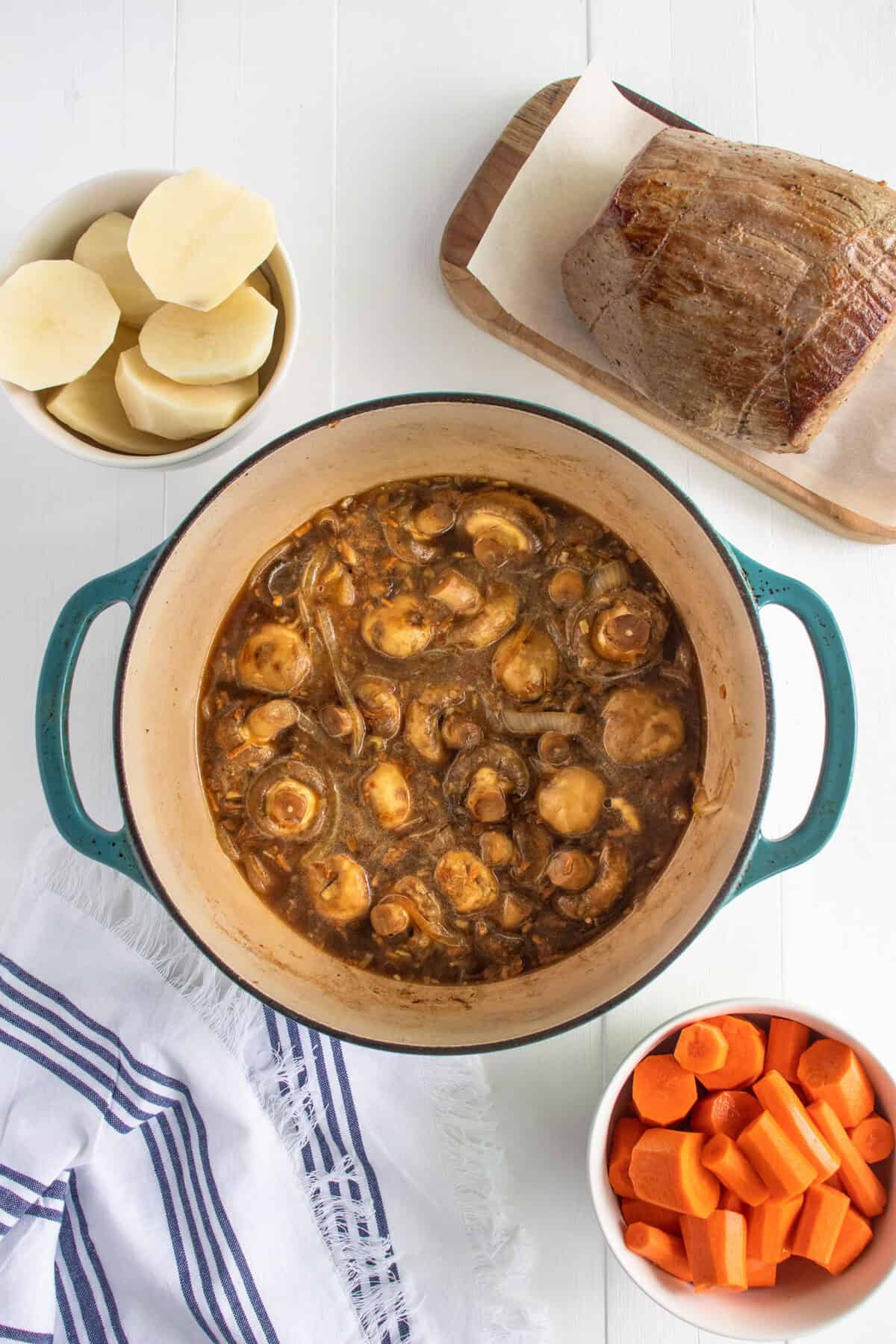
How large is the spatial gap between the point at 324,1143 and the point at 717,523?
1.17m

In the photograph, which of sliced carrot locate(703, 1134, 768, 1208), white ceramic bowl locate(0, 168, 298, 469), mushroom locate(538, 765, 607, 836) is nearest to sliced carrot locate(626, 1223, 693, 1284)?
sliced carrot locate(703, 1134, 768, 1208)

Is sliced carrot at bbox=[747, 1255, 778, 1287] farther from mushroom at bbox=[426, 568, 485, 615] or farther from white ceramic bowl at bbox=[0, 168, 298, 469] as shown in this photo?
white ceramic bowl at bbox=[0, 168, 298, 469]

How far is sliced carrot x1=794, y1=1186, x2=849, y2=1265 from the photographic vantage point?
5.19ft

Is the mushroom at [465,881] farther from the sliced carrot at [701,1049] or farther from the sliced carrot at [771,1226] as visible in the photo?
the sliced carrot at [771,1226]

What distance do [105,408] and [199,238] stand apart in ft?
0.90

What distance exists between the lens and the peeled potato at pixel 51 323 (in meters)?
1.46

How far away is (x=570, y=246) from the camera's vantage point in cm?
171

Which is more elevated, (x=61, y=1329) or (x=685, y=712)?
(x=685, y=712)

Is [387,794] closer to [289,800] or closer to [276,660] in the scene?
[289,800]

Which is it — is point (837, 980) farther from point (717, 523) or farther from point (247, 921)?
point (247, 921)

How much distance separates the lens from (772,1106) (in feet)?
5.25

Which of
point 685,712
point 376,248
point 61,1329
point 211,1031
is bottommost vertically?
point 61,1329

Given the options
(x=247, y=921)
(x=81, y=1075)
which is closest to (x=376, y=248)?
(x=247, y=921)

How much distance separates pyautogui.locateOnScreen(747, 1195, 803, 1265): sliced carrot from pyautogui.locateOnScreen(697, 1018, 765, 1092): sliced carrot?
0.17 meters
